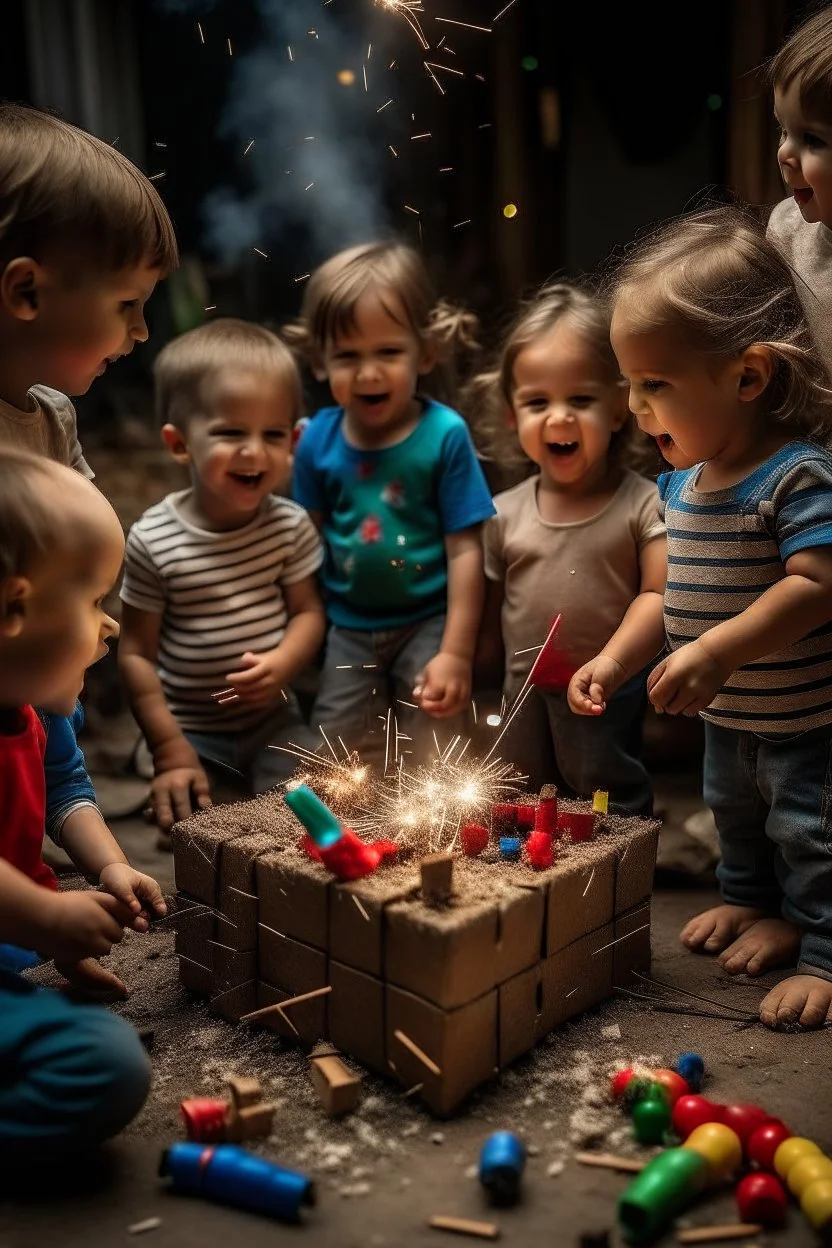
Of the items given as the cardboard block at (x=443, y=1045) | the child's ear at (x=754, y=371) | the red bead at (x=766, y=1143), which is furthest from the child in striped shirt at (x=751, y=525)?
the cardboard block at (x=443, y=1045)

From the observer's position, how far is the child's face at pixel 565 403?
216 cm

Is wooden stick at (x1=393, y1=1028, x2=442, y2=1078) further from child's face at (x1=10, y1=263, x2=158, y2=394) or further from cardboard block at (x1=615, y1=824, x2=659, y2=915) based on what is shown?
child's face at (x1=10, y1=263, x2=158, y2=394)

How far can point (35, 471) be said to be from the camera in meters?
1.38

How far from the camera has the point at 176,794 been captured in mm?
2230

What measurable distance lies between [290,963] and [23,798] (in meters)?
0.41

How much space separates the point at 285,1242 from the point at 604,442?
1431mm

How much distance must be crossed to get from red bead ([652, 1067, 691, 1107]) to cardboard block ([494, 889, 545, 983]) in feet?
0.67

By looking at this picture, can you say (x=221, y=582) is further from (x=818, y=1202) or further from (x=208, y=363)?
(x=818, y=1202)

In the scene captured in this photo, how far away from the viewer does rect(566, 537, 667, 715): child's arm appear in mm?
1878

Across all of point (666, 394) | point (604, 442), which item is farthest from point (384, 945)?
point (604, 442)

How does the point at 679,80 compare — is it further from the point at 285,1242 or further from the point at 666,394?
the point at 285,1242

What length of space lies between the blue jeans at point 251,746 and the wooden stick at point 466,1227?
1218 millimetres

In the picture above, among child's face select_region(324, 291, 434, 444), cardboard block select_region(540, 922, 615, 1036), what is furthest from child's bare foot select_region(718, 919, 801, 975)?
child's face select_region(324, 291, 434, 444)

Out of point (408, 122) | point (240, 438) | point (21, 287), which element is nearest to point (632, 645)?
point (240, 438)
